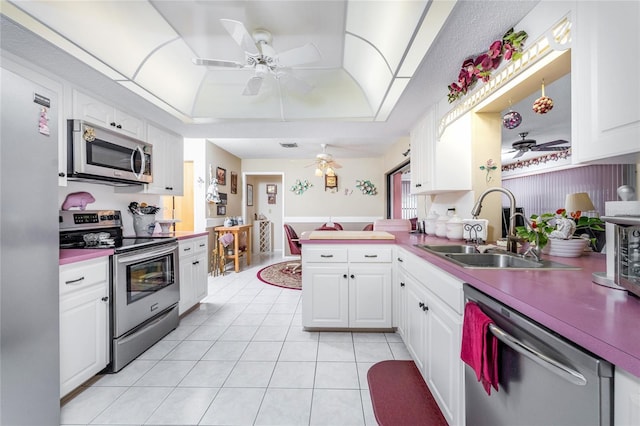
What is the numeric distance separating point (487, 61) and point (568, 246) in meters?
1.18

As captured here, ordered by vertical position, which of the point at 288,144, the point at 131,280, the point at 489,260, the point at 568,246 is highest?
the point at 288,144

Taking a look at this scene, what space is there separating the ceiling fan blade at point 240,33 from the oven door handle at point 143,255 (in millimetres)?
1762

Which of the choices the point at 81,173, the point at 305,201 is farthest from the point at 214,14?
the point at 305,201

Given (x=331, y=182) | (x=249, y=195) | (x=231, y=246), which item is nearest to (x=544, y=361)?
(x=231, y=246)

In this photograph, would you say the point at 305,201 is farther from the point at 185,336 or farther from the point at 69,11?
the point at 69,11

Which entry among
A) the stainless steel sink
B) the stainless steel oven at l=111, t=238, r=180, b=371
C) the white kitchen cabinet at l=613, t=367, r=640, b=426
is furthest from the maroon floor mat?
the stainless steel oven at l=111, t=238, r=180, b=371

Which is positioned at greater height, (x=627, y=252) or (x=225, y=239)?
(x=627, y=252)

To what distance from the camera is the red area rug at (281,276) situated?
396 cm

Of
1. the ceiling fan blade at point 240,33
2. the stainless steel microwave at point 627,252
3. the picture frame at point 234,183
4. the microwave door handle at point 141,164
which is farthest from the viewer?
the picture frame at point 234,183

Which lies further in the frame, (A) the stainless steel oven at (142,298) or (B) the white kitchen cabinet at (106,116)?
(B) the white kitchen cabinet at (106,116)

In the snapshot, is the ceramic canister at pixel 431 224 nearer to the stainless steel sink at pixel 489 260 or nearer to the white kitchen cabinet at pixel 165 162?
the stainless steel sink at pixel 489 260

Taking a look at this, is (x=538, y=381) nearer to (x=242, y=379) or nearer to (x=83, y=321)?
(x=242, y=379)

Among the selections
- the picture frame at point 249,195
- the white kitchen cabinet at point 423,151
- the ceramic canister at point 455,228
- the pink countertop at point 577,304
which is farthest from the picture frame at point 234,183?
the pink countertop at point 577,304

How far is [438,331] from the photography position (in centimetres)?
137
